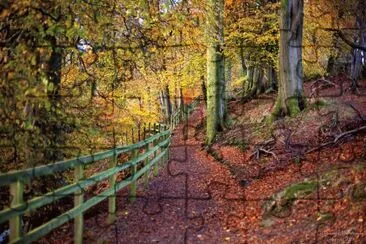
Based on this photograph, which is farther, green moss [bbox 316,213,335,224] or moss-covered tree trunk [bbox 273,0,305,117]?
moss-covered tree trunk [bbox 273,0,305,117]

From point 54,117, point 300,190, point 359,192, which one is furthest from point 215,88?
point 359,192

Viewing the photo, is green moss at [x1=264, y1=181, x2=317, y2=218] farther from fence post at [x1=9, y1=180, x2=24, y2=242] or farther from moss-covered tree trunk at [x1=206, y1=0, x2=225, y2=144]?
moss-covered tree trunk at [x1=206, y1=0, x2=225, y2=144]

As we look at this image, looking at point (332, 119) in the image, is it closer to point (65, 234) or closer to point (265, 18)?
point (65, 234)

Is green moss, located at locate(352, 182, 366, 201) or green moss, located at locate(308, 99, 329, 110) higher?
green moss, located at locate(308, 99, 329, 110)

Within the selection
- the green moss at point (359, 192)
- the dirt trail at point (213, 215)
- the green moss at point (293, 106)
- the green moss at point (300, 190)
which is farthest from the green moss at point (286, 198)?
the green moss at point (293, 106)

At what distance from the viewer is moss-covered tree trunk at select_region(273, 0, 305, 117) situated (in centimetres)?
1523

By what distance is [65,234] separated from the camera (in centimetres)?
759

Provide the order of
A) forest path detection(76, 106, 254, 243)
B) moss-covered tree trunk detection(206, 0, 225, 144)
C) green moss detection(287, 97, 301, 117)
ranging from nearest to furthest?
1. forest path detection(76, 106, 254, 243)
2. green moss detection(287, 97, 301, 117)
3. moss-covered tree trunk detection(206, 0, 225, 144)

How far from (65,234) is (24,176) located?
9.78 feet

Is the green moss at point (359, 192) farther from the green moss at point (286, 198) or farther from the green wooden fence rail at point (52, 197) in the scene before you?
the green wooden fence rail at point (52, 197)

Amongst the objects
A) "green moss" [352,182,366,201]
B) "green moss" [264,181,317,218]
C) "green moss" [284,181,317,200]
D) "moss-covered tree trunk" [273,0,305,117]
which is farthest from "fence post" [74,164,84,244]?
"moss-covered tree trunk" [273,0,305,117]

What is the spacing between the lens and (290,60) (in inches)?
607

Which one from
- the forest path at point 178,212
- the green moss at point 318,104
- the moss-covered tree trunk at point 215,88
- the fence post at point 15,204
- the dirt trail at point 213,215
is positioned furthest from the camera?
the moss-covered tree trunk at point 215,88

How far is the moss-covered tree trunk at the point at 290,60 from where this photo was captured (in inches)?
600
